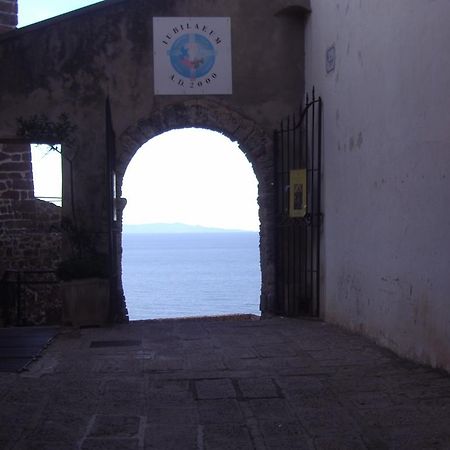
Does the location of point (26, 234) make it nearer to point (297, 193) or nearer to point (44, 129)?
point (44, 129)

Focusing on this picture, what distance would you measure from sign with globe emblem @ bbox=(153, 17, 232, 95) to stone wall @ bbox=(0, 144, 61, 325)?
6.78 m

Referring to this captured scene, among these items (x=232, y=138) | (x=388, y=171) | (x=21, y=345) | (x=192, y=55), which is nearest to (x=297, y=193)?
(x=232, y=138)

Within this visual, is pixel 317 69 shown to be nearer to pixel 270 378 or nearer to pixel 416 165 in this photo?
pixel 416 165

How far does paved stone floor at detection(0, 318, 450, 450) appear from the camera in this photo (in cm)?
414

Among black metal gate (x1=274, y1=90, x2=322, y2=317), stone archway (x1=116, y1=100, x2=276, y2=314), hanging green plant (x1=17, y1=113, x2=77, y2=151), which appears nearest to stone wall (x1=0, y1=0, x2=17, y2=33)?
hanging green plant (x1=17, y1=113, x2=77, y2=151)

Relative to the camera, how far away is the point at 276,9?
33.2 feet

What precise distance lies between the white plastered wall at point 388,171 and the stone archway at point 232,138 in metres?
1.17

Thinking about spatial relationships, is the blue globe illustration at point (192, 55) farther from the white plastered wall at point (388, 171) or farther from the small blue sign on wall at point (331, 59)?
the small blue sign on wall at point (331, 59)

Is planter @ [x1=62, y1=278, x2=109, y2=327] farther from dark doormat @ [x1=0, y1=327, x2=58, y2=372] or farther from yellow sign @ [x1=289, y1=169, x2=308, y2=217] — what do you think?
yellow sign @ [x1=289, y1=169, x2=308, y2=217]

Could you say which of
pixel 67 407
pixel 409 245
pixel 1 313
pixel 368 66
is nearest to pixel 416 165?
pixel 409 245

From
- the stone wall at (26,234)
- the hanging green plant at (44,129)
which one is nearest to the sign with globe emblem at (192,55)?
the hanging green plant at (44,129)

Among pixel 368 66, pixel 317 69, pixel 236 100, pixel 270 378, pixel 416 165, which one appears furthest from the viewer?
pixel 236 100

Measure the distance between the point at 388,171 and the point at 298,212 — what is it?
298cm

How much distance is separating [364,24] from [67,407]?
4.94m
